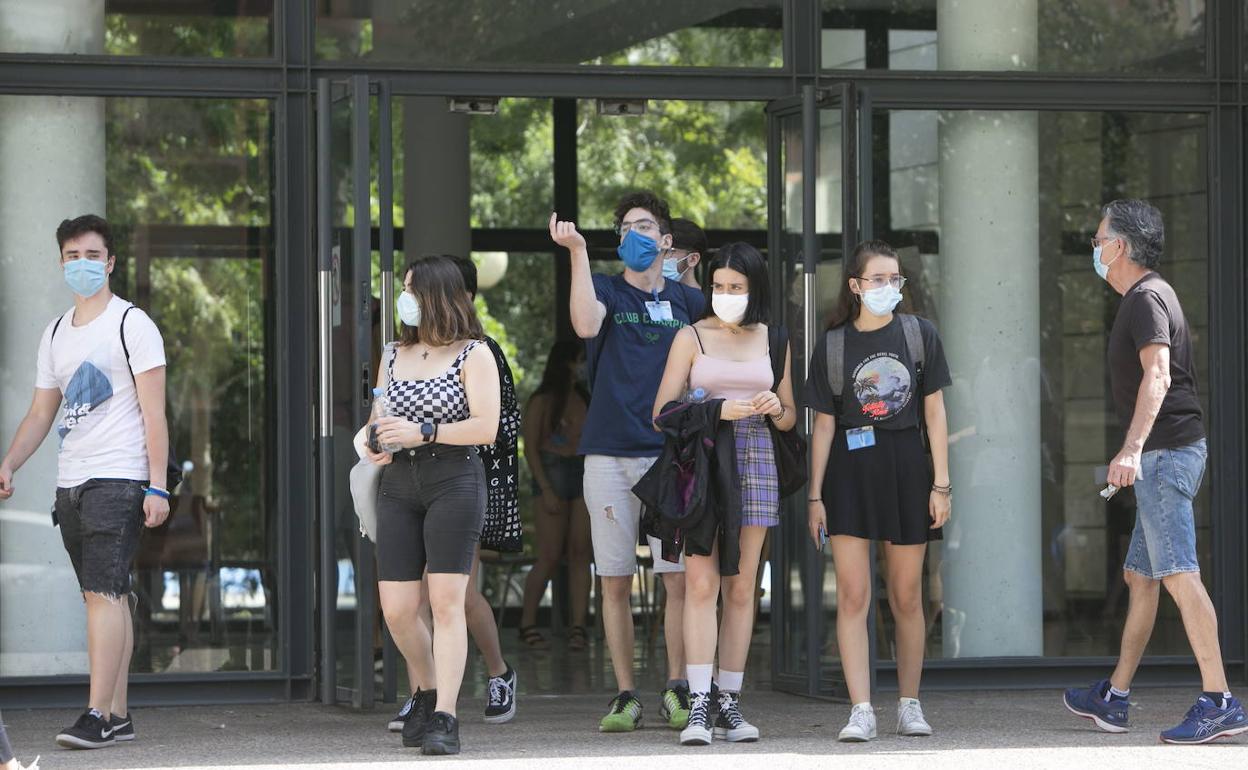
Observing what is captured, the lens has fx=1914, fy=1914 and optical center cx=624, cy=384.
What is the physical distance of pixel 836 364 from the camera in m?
6.70

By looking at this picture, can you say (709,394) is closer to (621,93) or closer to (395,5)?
(621,93)

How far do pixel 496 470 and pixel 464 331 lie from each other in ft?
2.55

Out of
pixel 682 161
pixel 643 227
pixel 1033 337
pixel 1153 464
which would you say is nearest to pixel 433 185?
pixel 1033 337

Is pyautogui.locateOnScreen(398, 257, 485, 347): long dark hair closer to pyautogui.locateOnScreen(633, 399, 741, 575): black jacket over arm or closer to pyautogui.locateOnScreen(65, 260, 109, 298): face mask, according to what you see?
pyautogui.locateOnScreen(633, 399, 741, 575): black jacket over arm

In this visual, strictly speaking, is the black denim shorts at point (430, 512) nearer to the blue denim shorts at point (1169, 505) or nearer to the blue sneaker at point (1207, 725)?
the blue denim shorts at point (1169, 505)

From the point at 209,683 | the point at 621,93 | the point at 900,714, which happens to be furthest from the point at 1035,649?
the point at 209,683

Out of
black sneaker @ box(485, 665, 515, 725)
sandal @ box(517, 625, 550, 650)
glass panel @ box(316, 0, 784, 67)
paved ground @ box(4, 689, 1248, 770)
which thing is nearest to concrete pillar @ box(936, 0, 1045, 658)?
paved ground @ box(4, 689, 1248, 770)

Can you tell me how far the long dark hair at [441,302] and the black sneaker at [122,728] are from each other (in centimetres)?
176

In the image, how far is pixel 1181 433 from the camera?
21.9 ft

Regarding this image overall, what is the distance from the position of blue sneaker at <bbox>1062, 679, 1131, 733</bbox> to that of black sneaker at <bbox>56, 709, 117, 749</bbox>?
11.3 feet

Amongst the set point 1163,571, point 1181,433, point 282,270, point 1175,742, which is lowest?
point 1175,742

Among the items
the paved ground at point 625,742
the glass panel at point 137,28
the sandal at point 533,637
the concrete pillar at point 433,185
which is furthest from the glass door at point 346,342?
the concrete pillar at point 433,185

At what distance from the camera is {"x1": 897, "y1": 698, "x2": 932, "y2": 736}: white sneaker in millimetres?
6785

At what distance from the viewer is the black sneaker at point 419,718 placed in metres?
6.54
